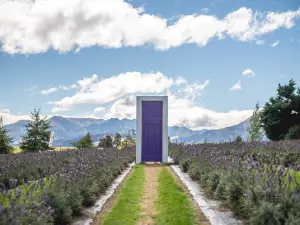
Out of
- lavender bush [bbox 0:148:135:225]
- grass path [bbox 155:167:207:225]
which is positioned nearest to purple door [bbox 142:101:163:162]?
lavender bush [bbox 0:148:135:225]

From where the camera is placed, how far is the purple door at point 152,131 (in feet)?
51.2

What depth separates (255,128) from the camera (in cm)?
3231

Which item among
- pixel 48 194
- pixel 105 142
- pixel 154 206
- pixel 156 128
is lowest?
pixel 154 206

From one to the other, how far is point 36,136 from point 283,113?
17.9 meters

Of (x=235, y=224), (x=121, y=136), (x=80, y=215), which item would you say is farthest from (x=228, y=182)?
(x=121, y=136)

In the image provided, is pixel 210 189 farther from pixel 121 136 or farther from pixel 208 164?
pixel 121 136

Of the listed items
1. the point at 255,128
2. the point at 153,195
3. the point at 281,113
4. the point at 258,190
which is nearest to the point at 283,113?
the point at 281,113

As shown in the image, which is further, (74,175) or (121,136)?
(121,136)

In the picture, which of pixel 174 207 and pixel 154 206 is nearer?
pixel 174 207

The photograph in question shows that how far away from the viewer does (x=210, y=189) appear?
7.50m

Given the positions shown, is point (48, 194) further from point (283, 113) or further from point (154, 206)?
point (283, 113)

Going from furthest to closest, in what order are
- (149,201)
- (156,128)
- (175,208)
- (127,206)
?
(156,128)
(149,201)
(127,206)
(175,208)

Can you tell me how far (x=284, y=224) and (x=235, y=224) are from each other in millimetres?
1123

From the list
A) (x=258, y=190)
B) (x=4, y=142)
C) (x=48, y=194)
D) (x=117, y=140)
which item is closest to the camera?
(x=258, y=190)
